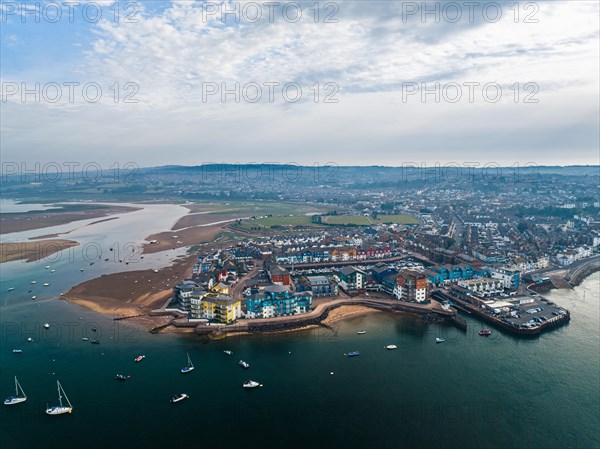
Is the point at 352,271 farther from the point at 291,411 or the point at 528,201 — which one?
the point at 528,201

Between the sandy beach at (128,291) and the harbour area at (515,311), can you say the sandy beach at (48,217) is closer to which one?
the sandy beach at (128,291)

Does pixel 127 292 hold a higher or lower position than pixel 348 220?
lower

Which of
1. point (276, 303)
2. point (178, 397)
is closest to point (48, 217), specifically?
point (276, 303)

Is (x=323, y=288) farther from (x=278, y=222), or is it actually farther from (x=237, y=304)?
(x=278, y=222)

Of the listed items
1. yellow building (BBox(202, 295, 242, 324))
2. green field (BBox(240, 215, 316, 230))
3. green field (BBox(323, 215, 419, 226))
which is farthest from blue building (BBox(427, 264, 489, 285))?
green field (BBox(240, 215, 316, 230))

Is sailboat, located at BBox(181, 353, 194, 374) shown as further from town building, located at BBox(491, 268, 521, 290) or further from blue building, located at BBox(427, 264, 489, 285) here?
town building, located at BBox(491, 268, 521, 290)

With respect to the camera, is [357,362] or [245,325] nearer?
[357,362]

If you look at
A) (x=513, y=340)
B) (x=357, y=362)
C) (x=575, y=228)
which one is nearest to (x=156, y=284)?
(x=357, y=362)
